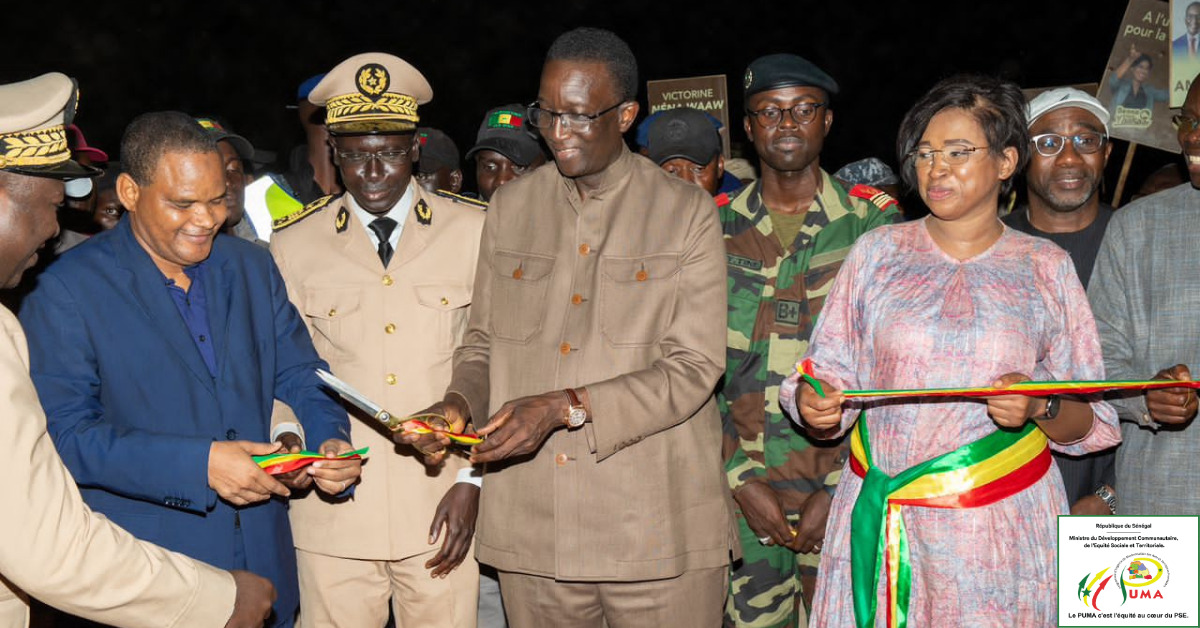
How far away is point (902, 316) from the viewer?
2.98 m

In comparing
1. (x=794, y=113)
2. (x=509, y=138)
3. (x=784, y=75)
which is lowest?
(x=794, y=113)

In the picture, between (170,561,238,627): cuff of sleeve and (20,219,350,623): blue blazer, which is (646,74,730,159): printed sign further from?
(170,561,238,627): cuff of sleeve

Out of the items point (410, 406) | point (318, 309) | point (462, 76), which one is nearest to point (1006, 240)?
point (410, 406)

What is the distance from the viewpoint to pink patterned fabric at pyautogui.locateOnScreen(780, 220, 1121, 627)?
2.89 metres

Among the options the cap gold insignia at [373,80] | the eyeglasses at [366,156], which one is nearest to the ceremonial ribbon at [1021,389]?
the eyeglasses at [366,156]

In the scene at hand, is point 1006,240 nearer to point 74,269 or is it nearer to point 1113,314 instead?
point 1113,314

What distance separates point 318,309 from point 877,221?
219cm

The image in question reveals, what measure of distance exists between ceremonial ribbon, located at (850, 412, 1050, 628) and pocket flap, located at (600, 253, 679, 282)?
2.87 feet

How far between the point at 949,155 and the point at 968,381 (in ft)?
2.22

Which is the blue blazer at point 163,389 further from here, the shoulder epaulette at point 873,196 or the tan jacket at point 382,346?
the shoulder epaulette at point 873,196

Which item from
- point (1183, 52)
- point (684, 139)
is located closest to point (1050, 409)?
point (684, 139)

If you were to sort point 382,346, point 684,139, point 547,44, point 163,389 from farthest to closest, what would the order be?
point 547,44, point 684,139, point 382,346, point 163,389

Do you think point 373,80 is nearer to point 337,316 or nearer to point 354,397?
point 337,316

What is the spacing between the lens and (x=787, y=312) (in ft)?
12.9
